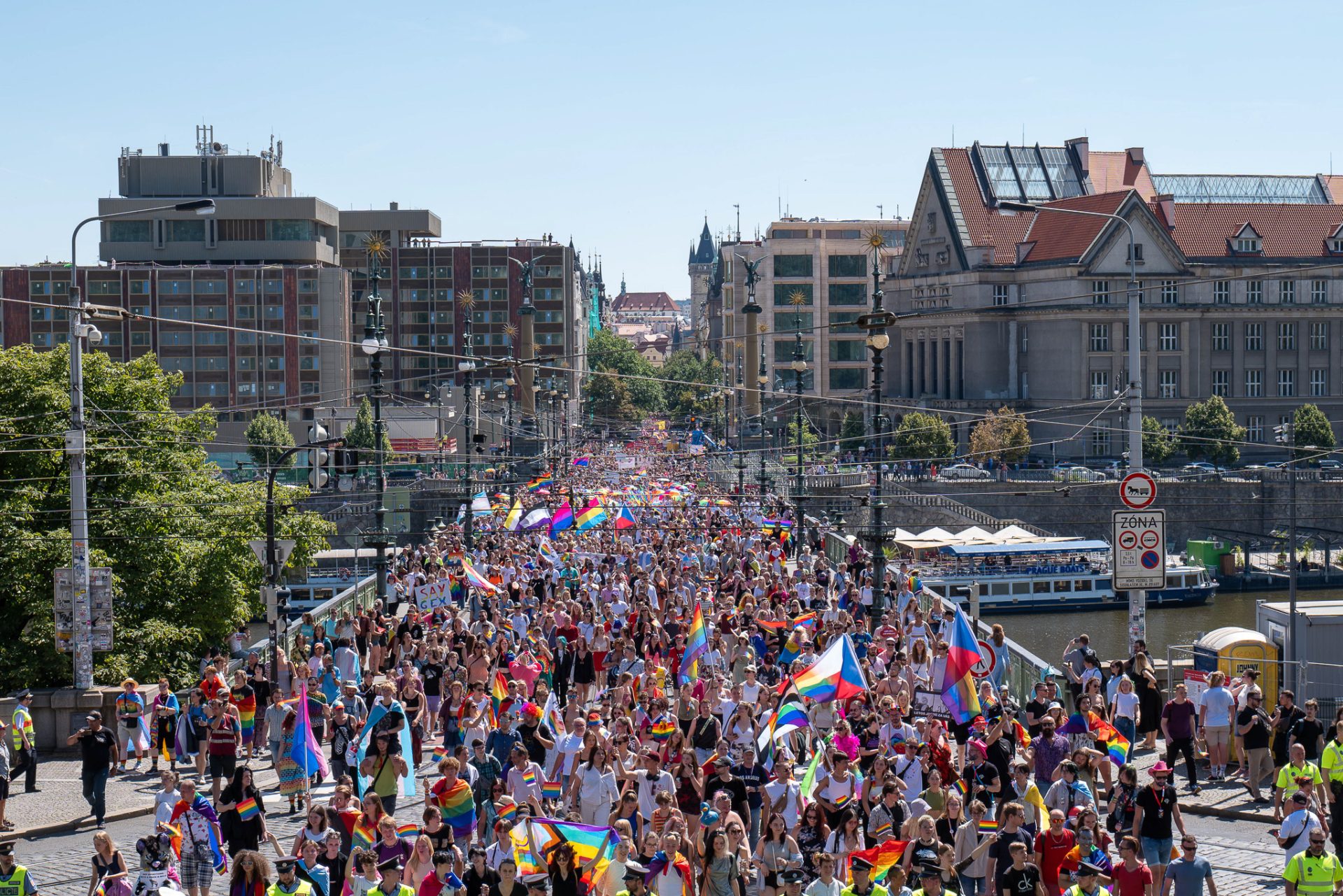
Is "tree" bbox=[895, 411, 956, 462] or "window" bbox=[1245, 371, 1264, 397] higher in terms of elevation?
"window" bbox=[1245, 371, 1264, 397]

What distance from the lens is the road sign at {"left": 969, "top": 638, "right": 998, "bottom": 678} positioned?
21281mm

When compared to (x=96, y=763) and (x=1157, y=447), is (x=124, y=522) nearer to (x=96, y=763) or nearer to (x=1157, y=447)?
(x=96, y=763)

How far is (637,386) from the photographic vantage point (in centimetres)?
17138

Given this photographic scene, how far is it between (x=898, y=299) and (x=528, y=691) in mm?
102644

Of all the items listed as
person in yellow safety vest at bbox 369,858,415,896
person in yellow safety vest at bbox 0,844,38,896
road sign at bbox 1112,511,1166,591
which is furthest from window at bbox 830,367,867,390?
person in yellow safety vest at bbox 369,858,415,896

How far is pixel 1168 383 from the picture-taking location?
102 metres

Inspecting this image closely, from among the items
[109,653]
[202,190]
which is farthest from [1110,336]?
[109,653]

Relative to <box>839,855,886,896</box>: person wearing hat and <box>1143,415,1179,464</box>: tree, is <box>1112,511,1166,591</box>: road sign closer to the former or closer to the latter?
<box>839,855,886,896</box>: person wearing hat

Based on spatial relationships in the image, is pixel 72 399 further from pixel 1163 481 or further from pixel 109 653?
pixel 1163 481

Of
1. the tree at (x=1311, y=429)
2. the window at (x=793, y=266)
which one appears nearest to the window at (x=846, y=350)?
the window at (x=793, y=266)

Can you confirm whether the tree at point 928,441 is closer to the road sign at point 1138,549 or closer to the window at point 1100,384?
the window at point 1100,384

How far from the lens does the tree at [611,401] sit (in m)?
164

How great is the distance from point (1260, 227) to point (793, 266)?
135 feet

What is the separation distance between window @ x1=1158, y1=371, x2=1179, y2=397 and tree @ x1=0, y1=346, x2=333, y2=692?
243 ft
